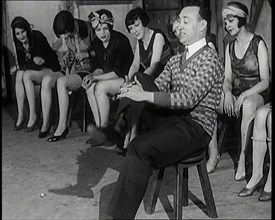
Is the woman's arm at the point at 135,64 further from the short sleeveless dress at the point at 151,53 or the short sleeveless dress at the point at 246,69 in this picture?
the short sleeveless dress at the point at 246,69

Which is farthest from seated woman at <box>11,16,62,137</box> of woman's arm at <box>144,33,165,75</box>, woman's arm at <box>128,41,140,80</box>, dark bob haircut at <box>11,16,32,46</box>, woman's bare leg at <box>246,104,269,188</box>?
woman's bare leg at <box>246,104,269,188</box>

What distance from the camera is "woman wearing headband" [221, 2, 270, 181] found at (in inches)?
87.0

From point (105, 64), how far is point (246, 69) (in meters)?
0.82

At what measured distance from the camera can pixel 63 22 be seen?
2.76 metres

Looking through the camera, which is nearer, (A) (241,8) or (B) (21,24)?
(A) (241,8)

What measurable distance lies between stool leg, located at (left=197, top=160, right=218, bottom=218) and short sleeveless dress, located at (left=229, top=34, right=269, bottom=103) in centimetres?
64

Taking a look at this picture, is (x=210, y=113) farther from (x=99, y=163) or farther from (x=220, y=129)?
(x=99, y=163)

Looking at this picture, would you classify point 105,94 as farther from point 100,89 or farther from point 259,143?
point 259,143

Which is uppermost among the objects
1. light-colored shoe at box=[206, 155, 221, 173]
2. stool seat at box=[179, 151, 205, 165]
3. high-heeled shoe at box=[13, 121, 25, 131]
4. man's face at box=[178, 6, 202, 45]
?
man's face at box=[178, 6, 202, 45]

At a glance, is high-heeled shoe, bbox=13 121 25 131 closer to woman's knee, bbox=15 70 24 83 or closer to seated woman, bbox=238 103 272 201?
woman's knee, bbox=15 70 24 83

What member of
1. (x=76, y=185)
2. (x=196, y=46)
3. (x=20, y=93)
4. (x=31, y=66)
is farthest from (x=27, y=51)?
(x=196, y=46)

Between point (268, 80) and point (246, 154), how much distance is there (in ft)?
1.17

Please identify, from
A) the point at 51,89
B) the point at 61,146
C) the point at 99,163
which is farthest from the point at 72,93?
the point at 99,163

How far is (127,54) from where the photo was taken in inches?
107
